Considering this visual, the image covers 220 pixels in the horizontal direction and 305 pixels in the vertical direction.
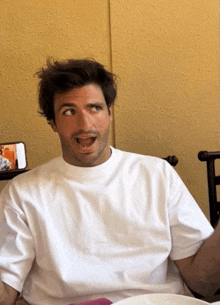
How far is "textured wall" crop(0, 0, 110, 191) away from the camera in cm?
173

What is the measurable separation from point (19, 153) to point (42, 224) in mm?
521

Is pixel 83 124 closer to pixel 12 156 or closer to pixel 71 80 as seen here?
pixel 71 80

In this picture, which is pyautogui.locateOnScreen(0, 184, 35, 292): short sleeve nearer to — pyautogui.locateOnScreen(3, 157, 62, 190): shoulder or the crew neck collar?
pyautogui.locateOnScreen(3, 157, 62, 190): shoulder

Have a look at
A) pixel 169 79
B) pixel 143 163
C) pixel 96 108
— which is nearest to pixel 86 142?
pixel 96 108

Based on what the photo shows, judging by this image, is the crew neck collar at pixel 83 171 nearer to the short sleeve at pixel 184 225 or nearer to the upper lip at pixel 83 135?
the upper lip at pixel 83 135

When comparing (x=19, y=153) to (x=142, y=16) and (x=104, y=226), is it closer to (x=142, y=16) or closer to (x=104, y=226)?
(x=104, y=226)

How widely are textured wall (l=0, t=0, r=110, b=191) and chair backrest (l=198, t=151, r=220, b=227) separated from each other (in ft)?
2.35

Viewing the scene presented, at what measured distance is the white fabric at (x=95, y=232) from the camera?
47.4 inches

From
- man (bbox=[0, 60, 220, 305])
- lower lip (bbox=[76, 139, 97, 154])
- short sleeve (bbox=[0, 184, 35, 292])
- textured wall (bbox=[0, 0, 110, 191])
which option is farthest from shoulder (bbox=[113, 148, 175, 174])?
textured wall (bbox=[0, 0, 110, 191])

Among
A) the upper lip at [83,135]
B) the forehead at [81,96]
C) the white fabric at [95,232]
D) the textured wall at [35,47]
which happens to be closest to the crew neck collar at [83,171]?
the white fabric at [95,232]

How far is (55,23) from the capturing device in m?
1.78

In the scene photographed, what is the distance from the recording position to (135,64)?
6.20 ft

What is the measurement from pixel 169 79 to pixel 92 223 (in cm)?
100

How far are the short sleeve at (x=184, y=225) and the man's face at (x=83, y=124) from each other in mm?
318
